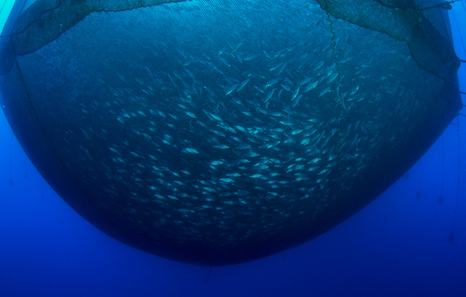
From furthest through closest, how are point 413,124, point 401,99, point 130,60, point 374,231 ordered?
point 374,231
point 413,124
point 401,99
point 130,60

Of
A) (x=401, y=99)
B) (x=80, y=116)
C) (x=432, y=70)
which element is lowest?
(x=80, y=116)

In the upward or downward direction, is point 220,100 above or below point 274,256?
below

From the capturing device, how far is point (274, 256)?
10.8 ft

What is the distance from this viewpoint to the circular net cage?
1343 mm

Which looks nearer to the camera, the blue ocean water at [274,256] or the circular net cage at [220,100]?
the circular net cage at [220,100]

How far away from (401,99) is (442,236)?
8.24ft

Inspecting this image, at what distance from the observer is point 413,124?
1.80m

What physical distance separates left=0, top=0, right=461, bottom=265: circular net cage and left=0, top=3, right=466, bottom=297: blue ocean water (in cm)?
163

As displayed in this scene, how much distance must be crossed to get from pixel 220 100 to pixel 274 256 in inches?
96.3

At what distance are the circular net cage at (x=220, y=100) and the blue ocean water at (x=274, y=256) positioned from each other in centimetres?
163

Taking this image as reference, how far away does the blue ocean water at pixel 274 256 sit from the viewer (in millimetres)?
3215

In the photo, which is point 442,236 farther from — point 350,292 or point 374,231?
point 350,292

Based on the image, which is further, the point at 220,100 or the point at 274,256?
the point at 274,256

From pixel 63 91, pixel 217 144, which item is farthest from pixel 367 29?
pixel 63 91
